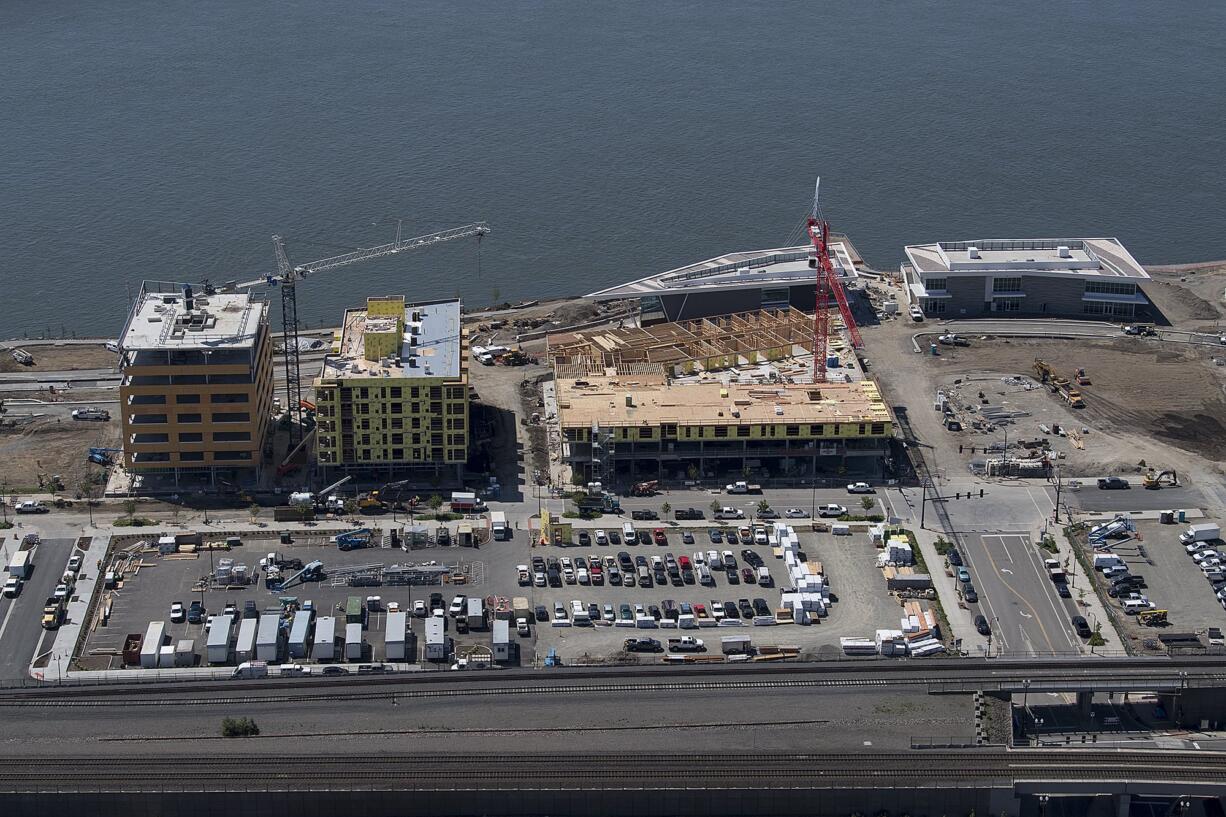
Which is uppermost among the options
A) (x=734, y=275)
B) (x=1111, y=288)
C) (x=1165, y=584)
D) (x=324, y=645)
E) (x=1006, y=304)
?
(x=734, y=275)

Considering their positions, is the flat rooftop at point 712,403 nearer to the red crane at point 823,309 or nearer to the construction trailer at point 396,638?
the red crane at point 823,309

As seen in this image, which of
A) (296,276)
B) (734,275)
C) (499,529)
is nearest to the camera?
(499,529)

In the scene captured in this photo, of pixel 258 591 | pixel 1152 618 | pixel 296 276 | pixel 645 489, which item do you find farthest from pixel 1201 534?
pixel 296 276

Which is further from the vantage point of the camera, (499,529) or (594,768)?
(499,529)

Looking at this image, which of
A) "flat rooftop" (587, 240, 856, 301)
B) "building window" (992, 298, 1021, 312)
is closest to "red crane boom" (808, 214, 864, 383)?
"flat rooftop" (587, 240, 856, 301)

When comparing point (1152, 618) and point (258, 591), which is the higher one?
point (258, 591)

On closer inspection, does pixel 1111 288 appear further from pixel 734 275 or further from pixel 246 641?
pixel 246 641

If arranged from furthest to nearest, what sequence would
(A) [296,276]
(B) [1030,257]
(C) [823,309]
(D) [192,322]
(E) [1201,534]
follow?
1. (B) [1030,257]
2. (C) [823,309]
3. (A) [296,276]
4. (D) [192,322]
5. (E) [1201,534]

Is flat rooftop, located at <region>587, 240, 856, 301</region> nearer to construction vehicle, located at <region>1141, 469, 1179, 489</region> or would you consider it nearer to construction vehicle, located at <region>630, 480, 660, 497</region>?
construction vehicle, located at <region>630, 480, 660, 497</region>
